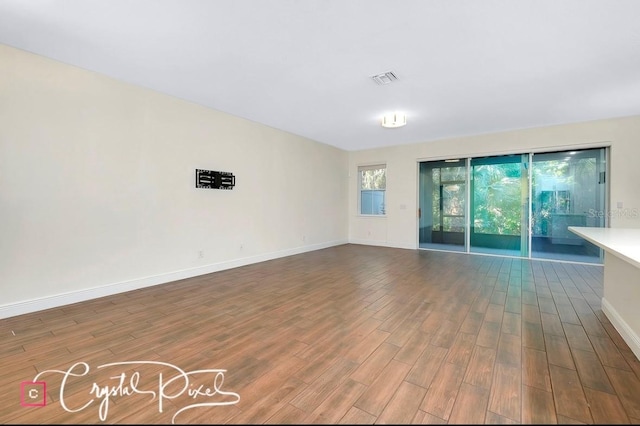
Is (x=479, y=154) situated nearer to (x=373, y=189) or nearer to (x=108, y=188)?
(x=373, y=189)

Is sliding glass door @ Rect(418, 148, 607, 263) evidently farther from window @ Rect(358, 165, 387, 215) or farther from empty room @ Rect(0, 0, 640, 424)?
window @ Rect(358, 165, 387, 215)

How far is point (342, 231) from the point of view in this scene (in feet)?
26.1

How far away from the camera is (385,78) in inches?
136

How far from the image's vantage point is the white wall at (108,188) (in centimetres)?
289

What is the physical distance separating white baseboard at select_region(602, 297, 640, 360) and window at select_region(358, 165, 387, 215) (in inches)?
197

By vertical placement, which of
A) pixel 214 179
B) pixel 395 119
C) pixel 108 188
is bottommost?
pixel 108 188

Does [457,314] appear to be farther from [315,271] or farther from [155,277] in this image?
[155,277]

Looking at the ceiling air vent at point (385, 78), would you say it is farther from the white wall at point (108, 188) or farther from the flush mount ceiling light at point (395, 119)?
the white wall at point (108, 188)

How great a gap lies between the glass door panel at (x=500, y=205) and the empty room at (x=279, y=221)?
0.23ft

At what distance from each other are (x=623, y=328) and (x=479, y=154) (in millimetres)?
4532

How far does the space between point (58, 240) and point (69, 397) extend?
2199mm

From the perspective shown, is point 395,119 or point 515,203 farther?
point 515,203

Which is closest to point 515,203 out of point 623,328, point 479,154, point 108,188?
point 479,154

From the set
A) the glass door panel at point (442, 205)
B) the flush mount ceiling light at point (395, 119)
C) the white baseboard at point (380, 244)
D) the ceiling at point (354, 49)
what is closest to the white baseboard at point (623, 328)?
the ceiling at point (354, 49)
